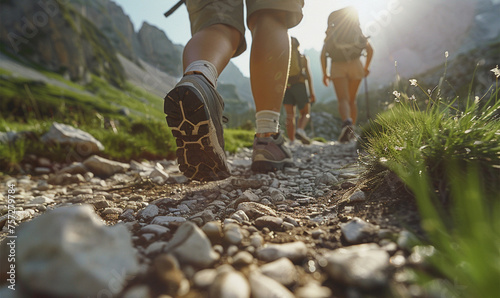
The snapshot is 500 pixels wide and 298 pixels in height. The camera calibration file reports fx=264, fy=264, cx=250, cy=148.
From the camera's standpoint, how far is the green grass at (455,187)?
0.58m

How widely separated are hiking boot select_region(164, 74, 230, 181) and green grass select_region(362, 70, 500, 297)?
1.05 meters

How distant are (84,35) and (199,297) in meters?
83.3

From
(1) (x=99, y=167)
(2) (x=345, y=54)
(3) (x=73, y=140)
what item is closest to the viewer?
(1) (x=99, y=167)

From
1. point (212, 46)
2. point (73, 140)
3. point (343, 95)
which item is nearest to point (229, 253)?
point (212, 46)

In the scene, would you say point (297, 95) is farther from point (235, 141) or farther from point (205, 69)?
point (205, 69)

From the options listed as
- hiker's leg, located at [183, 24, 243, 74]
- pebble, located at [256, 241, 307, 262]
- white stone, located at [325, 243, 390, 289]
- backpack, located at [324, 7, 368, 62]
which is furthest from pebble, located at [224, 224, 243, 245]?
backpack, located at [324, 7, 368, 62]

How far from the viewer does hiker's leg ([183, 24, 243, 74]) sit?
6.62 ft

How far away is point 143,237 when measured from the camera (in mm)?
1039

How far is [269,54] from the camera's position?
7.55 feet

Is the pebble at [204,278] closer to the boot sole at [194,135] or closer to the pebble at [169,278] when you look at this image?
the pebble at [169,278]

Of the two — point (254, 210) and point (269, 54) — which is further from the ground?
point (269, 54)

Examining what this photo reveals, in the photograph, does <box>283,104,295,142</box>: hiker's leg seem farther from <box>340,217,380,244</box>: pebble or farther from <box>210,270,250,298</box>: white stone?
<box>210,270,250,298</box>: white stone

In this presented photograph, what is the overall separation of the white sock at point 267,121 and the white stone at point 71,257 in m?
2.01

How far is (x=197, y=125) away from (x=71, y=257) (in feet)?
4.17
